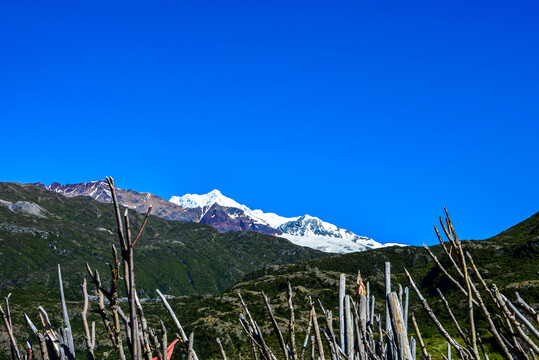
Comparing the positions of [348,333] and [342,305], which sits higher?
[342,305]

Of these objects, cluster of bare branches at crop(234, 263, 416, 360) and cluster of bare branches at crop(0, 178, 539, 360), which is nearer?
cluster of bare branches at crop(0, 178, 539, 360)

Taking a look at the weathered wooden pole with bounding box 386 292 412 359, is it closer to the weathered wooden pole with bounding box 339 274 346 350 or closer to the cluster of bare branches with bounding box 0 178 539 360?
the cluster of bare branches with bounding box 0 178 539 360

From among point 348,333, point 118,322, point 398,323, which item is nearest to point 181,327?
point 118,322

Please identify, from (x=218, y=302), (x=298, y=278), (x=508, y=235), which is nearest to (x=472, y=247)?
(x=508, y=235)

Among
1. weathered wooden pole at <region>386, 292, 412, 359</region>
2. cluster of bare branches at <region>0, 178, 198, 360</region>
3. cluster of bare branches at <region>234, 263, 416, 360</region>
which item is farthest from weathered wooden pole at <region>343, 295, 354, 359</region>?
cluster of bare branches at <region>0, 178, 198, 360</region>

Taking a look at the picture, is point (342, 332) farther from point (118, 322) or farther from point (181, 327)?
point (118, 322)

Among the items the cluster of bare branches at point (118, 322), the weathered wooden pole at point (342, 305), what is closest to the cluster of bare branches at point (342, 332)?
the weathered wooden pole at point (342, 305)

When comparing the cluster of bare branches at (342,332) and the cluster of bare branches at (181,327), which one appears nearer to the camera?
the cluster of bare branches at (181,327)

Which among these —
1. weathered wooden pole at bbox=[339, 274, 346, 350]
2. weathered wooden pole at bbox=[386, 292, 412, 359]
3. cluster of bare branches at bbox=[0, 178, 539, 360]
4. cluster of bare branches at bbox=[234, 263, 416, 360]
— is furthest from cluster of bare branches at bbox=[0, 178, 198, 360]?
weathered wooden pole at bbox=[339, 274, 346, 350]

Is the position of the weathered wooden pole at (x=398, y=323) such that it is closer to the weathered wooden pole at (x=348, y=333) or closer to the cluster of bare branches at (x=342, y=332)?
the cluster of bare branches at (x=342, y=332)

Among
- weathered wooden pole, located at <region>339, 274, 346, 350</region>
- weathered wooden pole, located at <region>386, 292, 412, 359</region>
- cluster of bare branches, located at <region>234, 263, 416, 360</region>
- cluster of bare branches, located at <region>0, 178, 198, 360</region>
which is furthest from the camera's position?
weathered wooden pole, located at <region>339, 274, 346, 350</region>

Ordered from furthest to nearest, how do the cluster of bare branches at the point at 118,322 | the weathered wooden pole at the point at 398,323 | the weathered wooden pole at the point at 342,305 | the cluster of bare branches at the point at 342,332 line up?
the weathered wooden pole at the point at 342,305
the cluster of bare branches at the point at 342,332
the weathered wooden pole at the point at 398,323
the cluster of bare branches at the point at 118,322

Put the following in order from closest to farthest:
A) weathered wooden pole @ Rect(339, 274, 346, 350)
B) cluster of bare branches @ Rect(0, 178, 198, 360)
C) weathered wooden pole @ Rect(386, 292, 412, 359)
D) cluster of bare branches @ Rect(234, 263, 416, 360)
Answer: cluster of bare branches @ Rect(0, 178, 198, 360), weathered wooden pole @ Rect(386, 292, 412, 359), cluster of bare branches @ Rect(234, 263, 416, 360), weathered wooden pole @ Rect(339, 274, 346, 350)

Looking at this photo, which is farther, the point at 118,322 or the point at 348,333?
the point at 348,333
